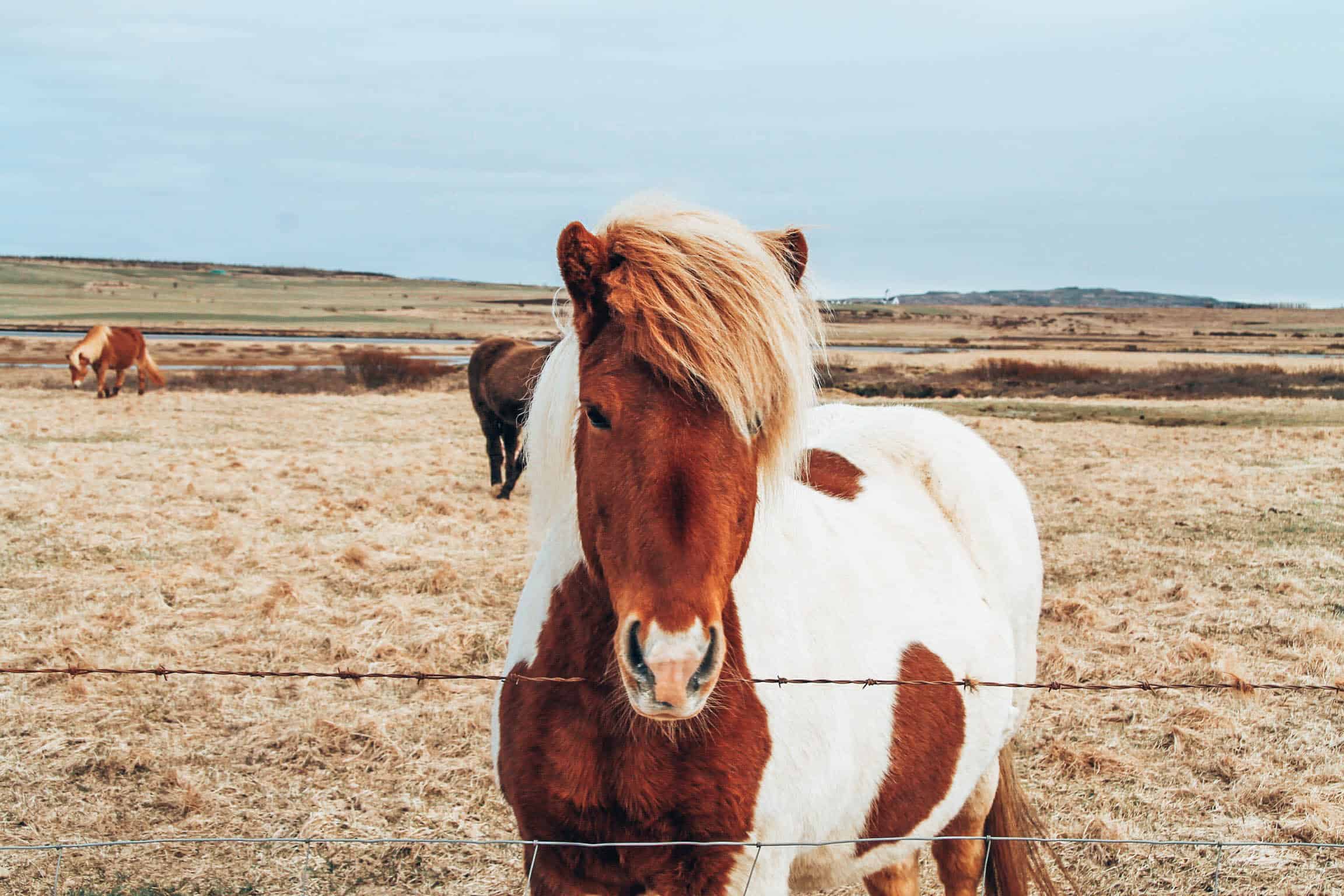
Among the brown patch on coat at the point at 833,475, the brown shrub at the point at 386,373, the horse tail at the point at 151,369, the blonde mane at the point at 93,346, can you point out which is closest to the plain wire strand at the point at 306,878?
the brown patch on coat at the point at 833,475

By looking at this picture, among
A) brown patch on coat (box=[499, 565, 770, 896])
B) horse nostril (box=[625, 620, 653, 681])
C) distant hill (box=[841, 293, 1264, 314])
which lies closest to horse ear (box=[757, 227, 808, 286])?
brown patch on coat (box=[499, 565, 770, 896])

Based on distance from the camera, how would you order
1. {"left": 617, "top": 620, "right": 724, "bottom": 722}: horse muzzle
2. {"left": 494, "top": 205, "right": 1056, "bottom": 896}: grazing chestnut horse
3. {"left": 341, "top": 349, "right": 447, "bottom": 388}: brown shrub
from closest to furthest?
{"left": 617, "top": 620, "right": 724, "bottom": 722}: horse muzzle < {"left": 494, "top": 205, "right": 1056, "bottom": 896}: grazing chestnut horse < {"left": 341, "top": 349, "right": 447, "bottom": 388}: brown shrub

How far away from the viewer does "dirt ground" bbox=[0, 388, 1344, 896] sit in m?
3.99

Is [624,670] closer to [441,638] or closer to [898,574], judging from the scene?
[898,574]

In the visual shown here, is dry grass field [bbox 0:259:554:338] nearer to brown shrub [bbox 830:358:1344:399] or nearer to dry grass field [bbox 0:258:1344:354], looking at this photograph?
dry grass field [bbox 0:258:1344:354]

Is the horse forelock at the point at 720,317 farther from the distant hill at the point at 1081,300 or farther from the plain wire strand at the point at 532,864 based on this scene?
the distant hill at the point at 1081,300

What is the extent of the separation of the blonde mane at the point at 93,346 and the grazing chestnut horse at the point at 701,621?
2231 centimetres

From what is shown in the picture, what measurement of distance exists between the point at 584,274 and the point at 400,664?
16.3 feet

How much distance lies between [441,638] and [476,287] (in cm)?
18252

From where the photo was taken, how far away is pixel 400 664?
611 cm

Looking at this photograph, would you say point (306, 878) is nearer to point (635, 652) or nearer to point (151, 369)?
point (635, 652)

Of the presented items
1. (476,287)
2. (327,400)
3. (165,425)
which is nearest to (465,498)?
(165,425)

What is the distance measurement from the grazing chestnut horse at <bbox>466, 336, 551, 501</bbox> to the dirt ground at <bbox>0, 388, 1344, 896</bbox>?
58 centimetres

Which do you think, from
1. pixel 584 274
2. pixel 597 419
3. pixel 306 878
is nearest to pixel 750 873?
pixel 597 419
